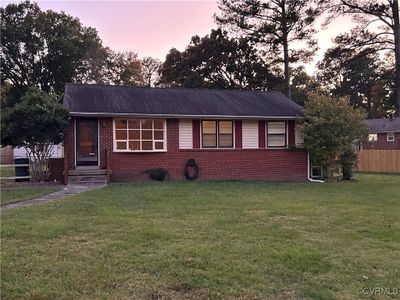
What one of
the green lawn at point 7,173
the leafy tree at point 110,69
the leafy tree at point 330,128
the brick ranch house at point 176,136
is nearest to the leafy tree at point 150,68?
the leafy tree at point 110,69

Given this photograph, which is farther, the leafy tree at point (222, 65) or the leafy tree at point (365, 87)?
the leafy tree at point (365, 87)

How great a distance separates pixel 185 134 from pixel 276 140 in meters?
4.16

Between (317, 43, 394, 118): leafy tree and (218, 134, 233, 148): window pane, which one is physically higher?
(317, 43, 394, 118): leafy tree

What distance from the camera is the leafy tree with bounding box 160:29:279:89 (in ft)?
116

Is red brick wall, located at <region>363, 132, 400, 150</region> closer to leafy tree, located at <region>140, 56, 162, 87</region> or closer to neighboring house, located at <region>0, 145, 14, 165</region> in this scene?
leafy tree, located at <region>140, 56, 162, 87</region>

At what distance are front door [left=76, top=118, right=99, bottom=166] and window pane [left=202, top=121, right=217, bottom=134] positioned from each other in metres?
4.50

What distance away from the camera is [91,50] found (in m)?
38.8

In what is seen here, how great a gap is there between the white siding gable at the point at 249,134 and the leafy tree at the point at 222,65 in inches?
728

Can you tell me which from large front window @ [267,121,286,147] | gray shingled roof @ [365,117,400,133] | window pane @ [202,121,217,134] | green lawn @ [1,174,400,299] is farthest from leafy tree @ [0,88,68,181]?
gray shingled roof @ [365,117,400,133]

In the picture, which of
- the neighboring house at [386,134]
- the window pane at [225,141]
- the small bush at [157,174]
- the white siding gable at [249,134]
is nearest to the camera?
the small bush at [157,174]

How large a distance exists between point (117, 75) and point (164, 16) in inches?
1069

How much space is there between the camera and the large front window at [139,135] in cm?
1605

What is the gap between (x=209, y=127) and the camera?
17062mm

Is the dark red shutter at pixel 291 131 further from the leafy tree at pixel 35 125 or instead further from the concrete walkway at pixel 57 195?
the leafy tree at pixel 35 125
